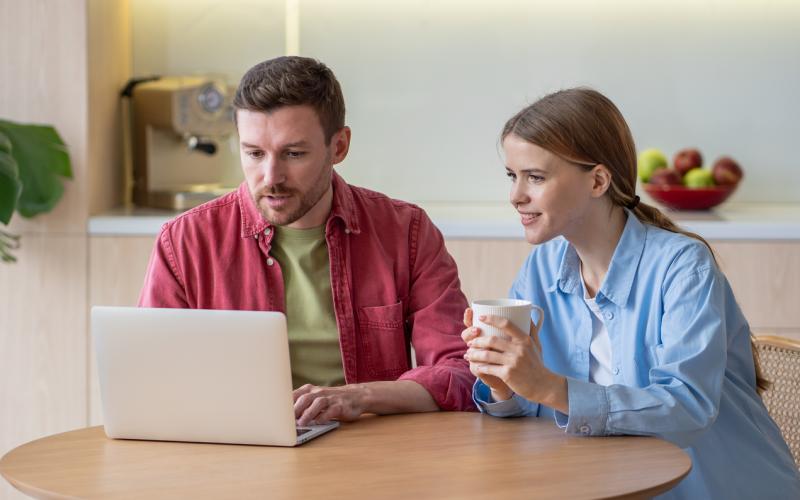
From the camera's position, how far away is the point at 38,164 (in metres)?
3.04

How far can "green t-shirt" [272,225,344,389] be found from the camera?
80.4 inches

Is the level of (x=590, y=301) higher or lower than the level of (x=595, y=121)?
lower

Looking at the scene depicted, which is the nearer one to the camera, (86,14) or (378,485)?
(378,485)

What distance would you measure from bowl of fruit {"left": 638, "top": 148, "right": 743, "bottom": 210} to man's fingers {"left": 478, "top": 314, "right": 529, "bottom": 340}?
1.90m

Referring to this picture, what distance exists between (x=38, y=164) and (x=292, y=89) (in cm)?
132

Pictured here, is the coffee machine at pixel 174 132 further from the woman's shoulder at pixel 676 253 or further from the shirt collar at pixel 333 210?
the woman's shoulder at pixel 676 253

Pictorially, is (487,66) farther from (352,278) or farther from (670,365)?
(670,365)

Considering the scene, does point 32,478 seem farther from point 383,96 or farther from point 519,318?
point 383,96

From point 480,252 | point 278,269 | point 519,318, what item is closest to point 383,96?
point 480,252

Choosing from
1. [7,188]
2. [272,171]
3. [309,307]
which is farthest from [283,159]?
[7,188]

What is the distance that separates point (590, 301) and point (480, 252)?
4.11 ft

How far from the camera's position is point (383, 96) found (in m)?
3.80

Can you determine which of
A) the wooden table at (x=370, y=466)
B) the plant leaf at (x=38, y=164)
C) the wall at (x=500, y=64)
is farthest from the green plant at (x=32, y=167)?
the wooden table at (x=370, y=466)

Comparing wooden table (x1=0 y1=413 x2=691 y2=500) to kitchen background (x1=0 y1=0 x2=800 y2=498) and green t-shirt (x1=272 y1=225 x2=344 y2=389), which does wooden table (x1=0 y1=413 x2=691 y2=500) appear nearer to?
green t-shirt (x1=272 y1=225 x2=344 y2=389)
